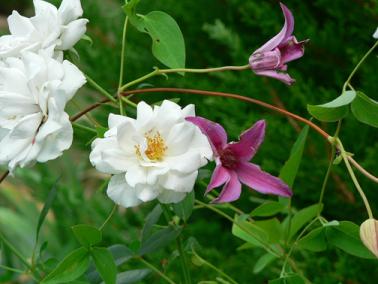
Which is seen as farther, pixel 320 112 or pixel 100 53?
pixel 100 53

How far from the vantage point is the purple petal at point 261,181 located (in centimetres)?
56

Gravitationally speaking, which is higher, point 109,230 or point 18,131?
point 18,131

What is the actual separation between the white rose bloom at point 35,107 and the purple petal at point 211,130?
0.27 ft

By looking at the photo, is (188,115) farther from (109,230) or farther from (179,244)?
(109,230)

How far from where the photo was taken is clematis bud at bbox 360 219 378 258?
0.54m

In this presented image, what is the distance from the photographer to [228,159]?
57 centimetres

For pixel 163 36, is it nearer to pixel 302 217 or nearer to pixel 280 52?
pixel 280 52

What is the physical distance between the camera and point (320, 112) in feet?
1.91

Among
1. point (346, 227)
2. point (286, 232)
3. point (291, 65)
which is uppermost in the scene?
point (346, 227)

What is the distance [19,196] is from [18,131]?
1.78 m

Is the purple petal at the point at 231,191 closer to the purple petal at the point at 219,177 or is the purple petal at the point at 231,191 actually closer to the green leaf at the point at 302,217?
the purple petal at the point at 219,177

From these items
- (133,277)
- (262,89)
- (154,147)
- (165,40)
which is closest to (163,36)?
(165,40)

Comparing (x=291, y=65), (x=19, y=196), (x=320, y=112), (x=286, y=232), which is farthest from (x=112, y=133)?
(x=19, y=196)

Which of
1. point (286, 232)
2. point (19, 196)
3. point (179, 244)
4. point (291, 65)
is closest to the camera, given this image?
point (179, 244)
